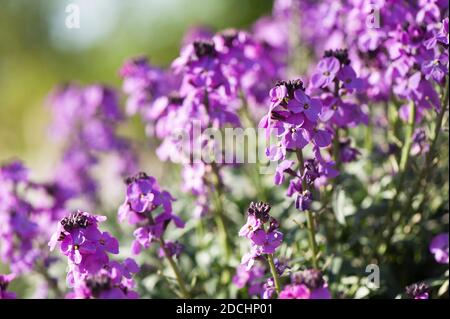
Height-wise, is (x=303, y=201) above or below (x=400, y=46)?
below

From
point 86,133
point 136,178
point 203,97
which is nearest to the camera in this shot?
point 136,178

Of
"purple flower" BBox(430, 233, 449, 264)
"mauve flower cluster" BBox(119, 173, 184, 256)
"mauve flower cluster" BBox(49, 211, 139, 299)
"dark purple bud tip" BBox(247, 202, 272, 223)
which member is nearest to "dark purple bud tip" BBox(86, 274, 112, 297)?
"mauve flower cluster" BBox(49, 211, 139, 299)

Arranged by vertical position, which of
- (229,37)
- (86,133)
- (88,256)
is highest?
(229,37)

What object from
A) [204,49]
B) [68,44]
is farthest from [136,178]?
[68,44]

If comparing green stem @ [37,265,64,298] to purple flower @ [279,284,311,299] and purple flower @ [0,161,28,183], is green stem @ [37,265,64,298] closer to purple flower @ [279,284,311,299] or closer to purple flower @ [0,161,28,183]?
purple flower @ [0,161,28,183]

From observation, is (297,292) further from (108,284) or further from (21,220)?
(21,220)

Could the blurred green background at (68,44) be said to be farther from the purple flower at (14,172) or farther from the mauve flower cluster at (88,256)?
the mauve flower cluster at (88,256)
